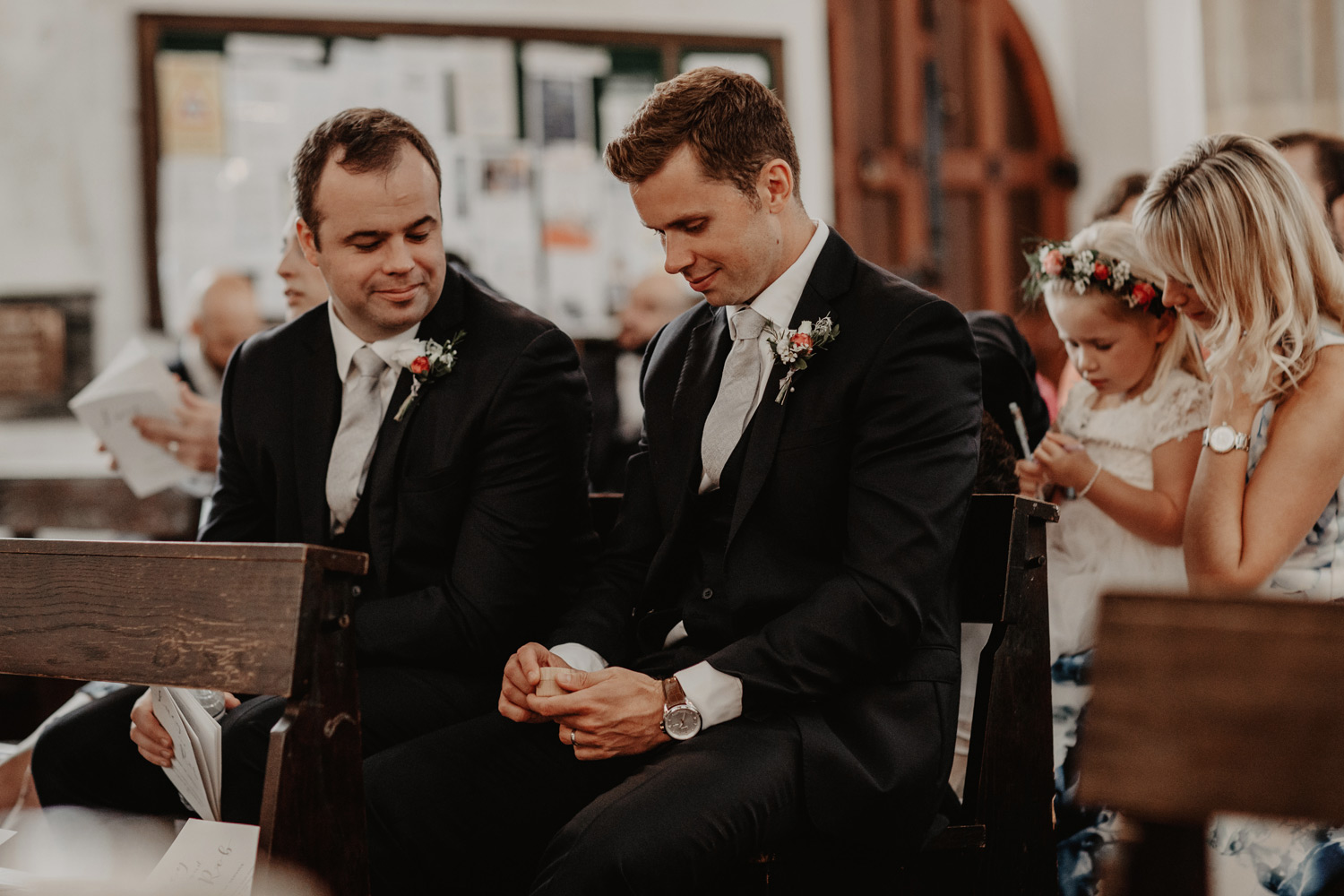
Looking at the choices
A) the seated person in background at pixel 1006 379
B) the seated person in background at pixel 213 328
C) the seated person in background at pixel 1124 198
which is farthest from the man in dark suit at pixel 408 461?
the seated person in background at pixel 1124 198

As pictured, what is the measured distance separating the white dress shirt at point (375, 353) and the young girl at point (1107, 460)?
140cm

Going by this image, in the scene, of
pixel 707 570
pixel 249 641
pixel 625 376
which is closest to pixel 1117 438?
pixel 707 570

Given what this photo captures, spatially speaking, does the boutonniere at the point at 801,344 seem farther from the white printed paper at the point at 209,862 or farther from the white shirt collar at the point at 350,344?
the white printed paper at the point at 209,862

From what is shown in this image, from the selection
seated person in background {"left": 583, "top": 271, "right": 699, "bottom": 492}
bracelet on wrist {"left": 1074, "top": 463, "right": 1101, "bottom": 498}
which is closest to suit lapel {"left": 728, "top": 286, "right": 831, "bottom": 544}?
bracelet on wrist {"left": 1074, "top": 463, "right": 1101, "bottom": 498}

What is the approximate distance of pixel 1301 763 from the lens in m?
1.20

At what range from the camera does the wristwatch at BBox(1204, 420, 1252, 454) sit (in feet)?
7.86

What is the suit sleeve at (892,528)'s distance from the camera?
6.55ft

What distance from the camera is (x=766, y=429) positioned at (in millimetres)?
2156

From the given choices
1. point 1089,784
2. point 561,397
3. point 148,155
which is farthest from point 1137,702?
point 148,155

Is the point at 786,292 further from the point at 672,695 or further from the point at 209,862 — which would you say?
the point at 209,862

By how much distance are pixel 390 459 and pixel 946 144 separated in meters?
5.74

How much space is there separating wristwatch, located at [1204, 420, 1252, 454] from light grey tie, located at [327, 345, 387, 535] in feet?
5.51

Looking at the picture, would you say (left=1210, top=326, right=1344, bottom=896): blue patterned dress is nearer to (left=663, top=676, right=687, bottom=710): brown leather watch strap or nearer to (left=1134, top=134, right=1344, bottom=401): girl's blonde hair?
(left=1134, top=134, right=1344, bottom=401): girl's blonde hair

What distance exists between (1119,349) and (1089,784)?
5.85ft
